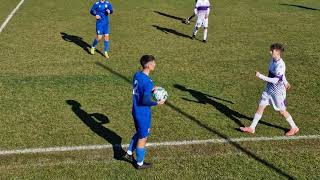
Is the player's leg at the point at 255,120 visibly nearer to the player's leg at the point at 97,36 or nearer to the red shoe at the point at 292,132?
the red shoe at the point at 292,132

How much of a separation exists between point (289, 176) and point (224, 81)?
5.65 metres

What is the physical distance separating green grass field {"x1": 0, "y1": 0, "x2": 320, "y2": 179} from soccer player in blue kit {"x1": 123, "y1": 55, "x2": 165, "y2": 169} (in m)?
0.41

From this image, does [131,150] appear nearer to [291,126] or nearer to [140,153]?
[140,153]

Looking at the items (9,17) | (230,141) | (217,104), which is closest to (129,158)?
(230,141)

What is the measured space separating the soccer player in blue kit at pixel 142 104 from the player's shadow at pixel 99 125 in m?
0.72

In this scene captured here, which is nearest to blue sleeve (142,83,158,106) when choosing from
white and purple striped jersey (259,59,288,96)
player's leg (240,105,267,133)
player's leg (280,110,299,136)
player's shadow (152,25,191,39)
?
white and purple striped jersey (259,59,288,96)

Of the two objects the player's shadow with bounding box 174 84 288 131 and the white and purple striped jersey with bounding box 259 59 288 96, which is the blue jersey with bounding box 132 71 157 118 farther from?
the player's shadow with bounding box 174 84 288 131

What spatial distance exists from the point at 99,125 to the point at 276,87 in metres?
4.30

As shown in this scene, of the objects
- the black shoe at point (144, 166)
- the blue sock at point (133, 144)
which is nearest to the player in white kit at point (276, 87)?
the black shoe at point (144, 166)

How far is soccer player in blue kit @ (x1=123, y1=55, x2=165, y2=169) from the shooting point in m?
8.27

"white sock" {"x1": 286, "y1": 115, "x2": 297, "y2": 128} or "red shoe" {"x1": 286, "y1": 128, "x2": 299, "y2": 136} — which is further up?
"white sock" {"x1": 286, "y1": 115, "x2": 297, "y2": 128}

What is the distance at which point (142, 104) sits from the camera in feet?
27.8

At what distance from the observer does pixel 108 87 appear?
13.5 meters

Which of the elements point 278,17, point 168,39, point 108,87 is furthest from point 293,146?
point 278,17
